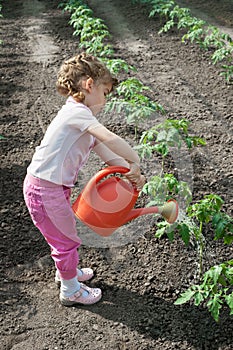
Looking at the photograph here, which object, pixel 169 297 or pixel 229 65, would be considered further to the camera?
pixel 229 65

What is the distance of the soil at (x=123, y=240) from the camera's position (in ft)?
8.51

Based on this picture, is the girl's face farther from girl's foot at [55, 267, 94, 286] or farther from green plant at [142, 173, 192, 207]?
girl's foot at [55, 267, 94, 286]

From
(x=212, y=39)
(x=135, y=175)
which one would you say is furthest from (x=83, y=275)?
(x=212, y=39)

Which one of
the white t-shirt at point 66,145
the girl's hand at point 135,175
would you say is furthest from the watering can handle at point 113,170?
the white t-shirt at point 66,145

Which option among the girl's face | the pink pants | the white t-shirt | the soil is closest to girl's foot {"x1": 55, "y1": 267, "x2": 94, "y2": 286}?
the soil

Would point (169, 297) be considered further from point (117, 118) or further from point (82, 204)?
point (117, 118)

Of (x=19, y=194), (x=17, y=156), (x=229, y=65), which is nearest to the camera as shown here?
(x=19, y=194)

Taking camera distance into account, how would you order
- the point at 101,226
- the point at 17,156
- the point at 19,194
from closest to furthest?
1. the point at 101,226
2. the point at 19,194
3. the point at 17,156

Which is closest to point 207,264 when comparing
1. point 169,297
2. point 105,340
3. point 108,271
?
point 169,297

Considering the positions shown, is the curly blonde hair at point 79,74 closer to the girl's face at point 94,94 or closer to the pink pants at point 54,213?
the girl's face at point 94,94

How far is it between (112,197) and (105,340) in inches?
26.7

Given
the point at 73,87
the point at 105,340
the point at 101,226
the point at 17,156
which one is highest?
the point at 73,87

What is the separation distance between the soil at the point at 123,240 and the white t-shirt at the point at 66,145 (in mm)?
756

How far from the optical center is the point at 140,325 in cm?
262
